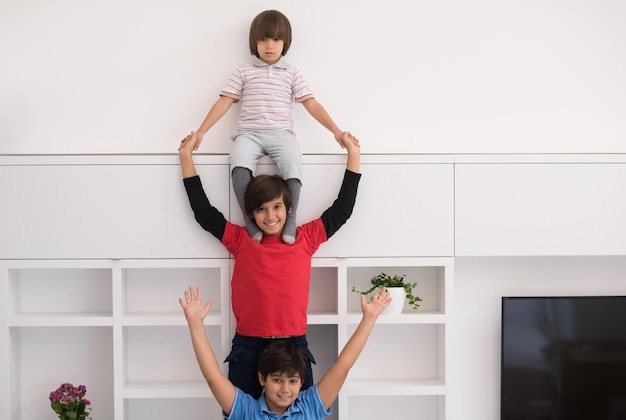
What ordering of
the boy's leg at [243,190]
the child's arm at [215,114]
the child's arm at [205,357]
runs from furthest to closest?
the child's arm at [215,114] → the boy's leg at [243,190] → the child's arm at [205,357]

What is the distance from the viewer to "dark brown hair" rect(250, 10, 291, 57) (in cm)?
236

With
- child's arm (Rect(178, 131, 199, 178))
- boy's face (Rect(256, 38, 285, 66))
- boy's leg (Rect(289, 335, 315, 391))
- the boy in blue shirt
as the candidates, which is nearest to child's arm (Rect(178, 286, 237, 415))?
the boy in blue shirt

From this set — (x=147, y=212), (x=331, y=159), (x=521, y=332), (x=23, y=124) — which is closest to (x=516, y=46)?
(x=331, y=159)

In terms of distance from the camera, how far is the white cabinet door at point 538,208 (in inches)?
92.4

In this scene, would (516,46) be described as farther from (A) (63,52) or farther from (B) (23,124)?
(B) (23,124)

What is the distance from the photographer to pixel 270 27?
235 cm

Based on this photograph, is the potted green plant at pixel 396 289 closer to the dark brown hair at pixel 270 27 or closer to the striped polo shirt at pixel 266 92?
the striped polo shirt at pixel 266 92

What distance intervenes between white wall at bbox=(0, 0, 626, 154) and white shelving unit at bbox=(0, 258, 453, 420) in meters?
0.48

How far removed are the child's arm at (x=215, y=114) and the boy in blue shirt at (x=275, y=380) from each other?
0.60 m

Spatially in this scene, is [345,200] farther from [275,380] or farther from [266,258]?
[275,380]

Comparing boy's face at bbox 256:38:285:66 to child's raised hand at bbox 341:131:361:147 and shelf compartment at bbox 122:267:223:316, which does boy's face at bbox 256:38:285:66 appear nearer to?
child's raised hand at bbox 341:131:361:147

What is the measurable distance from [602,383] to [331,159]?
1.31 metres

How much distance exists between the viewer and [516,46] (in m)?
2.58

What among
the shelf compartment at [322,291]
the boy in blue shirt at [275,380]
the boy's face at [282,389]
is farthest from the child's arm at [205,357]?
the shelf compartment at [322,291]
